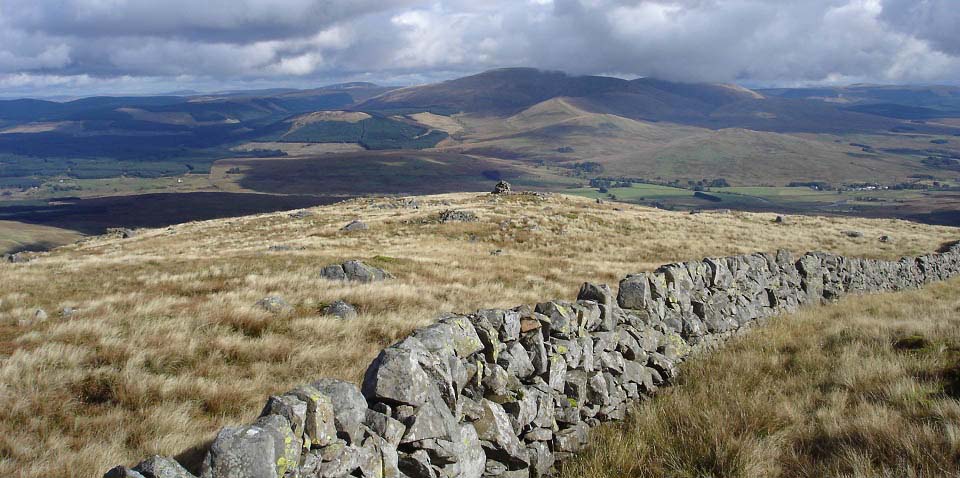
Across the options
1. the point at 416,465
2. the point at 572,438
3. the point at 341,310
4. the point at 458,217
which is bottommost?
the point at 458,217

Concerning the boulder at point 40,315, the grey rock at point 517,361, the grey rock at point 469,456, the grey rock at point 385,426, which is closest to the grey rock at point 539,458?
the grey rock at point 469,456

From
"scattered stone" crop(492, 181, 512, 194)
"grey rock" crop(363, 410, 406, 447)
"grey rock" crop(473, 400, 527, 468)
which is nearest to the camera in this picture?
"grey rock" crop(363, 410, 406, 447)

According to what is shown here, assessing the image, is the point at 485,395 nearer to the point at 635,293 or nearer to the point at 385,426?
the point at 385,426

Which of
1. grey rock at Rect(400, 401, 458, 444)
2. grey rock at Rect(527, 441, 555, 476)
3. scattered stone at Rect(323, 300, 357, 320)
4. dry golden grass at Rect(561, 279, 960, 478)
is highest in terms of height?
grey rock at Rect(400, 401, 458, 444)

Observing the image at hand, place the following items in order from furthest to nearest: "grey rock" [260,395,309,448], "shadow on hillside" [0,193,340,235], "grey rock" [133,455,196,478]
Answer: "shadow on hillside" [0,193,340,235] → "grey rock" [260,395,309,448] → "grey rock" [133,455,196,478]

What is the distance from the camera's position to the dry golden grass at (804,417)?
243 inches

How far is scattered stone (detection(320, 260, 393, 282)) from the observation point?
19.1m

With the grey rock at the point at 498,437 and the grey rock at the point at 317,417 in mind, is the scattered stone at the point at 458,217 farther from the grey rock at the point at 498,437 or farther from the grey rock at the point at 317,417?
the grey rock at the point at 317,417

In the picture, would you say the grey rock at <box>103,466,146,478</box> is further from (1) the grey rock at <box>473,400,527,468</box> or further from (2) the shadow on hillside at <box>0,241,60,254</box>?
(2) the shadow on hillside at <box>0,241,60,254</box>

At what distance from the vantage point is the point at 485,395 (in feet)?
22.8

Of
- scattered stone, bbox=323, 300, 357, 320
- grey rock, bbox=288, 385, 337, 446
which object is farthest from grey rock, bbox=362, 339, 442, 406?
scattered stone, bbox=323, 300, 357, 320

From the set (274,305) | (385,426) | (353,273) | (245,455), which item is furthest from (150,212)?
(245,455)

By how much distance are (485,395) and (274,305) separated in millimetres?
8163

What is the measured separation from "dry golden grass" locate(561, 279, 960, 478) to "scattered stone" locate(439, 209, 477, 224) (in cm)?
3778
